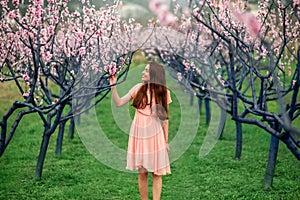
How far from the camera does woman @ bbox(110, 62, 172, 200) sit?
21.6 ft

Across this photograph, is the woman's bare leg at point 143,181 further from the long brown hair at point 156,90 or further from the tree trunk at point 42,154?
the tree trunk at point 42,154

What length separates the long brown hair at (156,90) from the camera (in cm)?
658

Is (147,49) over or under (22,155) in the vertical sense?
over

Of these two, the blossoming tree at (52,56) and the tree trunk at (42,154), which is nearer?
the blossoming tree at (52,56)

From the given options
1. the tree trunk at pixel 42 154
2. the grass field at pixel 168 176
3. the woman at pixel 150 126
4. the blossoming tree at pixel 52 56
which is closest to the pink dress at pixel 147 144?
the woman at pixel 150 126

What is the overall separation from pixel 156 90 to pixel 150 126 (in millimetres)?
448

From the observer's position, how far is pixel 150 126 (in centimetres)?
660

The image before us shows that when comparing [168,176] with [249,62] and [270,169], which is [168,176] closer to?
[270,169]

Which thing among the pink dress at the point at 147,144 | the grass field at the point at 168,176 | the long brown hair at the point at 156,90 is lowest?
the grass field at the point at 168,176

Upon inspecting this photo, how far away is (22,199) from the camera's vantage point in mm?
8336

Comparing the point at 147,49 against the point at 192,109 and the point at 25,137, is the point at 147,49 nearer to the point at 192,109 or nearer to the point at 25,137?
the point at 192,109

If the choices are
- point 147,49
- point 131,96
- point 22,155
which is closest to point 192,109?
point 147,49

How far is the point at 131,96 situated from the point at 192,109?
13.3 meters

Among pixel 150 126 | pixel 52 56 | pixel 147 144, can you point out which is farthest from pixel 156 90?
pixel 52 56
